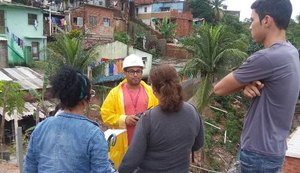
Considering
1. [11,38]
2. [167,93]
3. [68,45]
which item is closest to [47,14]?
[11,38]

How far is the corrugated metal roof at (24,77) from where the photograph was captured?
51.1 ft

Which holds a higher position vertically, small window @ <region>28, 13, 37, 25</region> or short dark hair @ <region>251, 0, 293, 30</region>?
small window @ <region>28, 13, 37, 25</region>

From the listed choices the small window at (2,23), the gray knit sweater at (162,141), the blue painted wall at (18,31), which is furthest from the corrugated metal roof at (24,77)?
the gray knit sweater at (162,141)

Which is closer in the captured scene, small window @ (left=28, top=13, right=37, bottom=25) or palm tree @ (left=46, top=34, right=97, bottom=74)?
palm tree @ (left=46, top=34, right=97, bottom=74)

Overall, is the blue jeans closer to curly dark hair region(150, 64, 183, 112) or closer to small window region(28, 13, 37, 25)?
curly dark hair region(150, 64, 183, 112)

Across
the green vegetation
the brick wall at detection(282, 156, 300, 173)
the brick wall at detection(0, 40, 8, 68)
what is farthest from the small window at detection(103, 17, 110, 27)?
the brick wall at detection(282, 156, 300, 173)

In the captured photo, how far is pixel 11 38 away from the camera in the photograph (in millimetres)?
20344

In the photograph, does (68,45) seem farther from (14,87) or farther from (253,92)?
(253,92)

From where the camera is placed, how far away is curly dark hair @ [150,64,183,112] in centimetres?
238

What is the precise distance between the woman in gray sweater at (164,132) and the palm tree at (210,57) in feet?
34.8

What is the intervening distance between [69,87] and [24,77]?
15.6 m

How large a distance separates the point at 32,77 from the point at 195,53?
325 inches

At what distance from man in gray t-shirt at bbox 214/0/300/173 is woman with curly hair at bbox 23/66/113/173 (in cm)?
83

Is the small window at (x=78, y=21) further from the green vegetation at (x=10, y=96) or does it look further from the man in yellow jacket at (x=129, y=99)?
the man in yellow jacket at (x=129, y=99)
